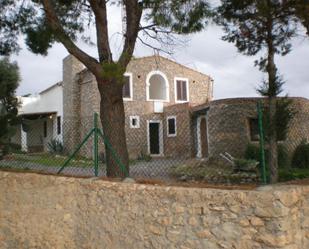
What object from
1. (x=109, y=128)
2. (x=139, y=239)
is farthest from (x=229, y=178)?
(x=139, y=239)

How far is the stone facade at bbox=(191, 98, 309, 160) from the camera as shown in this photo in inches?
816

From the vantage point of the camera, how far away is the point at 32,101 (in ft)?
105

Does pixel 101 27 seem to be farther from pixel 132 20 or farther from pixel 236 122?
pixel 236 122

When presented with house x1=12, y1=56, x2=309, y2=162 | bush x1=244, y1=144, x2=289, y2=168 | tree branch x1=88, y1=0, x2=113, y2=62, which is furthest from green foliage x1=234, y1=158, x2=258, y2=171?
tree branch x1=88, y1=0, x2=113, y2=62

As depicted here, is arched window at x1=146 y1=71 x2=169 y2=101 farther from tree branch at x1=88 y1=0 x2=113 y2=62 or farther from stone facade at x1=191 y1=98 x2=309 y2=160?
tree branch at x1=88 y1=0 x2=113 y2=62

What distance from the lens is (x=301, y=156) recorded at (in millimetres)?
19203

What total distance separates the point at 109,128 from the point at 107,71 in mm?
1566

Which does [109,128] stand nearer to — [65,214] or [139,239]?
[65,214]

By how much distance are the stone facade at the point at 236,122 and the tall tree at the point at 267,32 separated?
9.26 m

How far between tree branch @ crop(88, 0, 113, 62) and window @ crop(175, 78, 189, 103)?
22.1 m

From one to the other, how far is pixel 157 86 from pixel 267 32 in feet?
69.0

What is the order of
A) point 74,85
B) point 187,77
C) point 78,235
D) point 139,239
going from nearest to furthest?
point 139,239 → point 78,235 → point 74,85 → point 187,77

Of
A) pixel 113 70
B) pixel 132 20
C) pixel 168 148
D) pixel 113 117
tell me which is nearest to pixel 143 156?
pixel 168 148

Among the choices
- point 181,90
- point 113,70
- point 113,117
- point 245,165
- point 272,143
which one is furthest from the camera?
point 181,90
